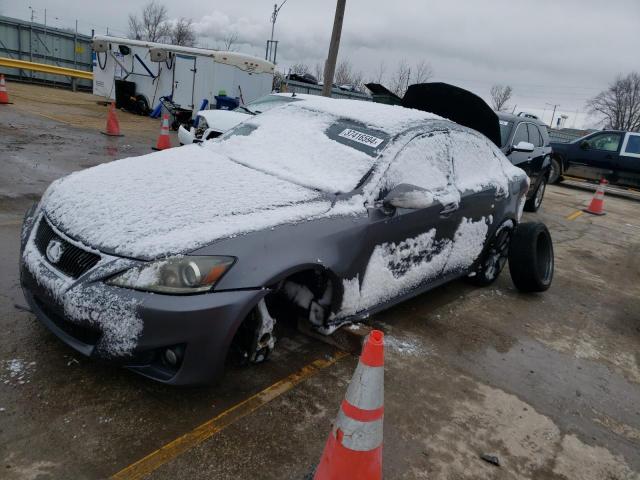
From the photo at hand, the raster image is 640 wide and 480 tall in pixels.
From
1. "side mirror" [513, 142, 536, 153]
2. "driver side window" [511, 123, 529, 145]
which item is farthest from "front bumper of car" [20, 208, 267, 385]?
"driver side window" [511, 123, 529, 145]

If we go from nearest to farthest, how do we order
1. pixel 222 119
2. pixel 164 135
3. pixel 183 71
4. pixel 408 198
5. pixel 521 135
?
pixel 408 198 < pixel 521 135 < pixel 222 119 < pixel 164 135 < pixel 183 71

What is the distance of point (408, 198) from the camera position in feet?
9.98

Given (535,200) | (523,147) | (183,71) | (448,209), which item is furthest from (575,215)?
(183,71)

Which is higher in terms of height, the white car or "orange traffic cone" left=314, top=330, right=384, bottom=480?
the white car

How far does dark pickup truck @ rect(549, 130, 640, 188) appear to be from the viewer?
13688mm

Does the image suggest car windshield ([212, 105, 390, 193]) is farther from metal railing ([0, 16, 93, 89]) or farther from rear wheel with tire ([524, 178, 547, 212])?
metal railing ([0, 16, 93, 89])

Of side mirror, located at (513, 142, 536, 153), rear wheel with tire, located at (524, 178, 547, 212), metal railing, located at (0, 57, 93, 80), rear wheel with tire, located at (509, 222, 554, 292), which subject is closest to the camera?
rear wheel with tire, located at (509, 222, 554, 292)

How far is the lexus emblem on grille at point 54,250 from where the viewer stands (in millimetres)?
2469

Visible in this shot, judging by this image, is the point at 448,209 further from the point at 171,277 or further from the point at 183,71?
the point at 183,71

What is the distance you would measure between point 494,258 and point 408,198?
2274 millimetres

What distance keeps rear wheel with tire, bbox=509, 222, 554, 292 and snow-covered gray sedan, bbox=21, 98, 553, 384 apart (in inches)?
18.2

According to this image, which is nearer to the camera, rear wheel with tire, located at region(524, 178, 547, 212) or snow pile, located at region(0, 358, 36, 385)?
snow pile, located at region(0, 358, 36, 385)

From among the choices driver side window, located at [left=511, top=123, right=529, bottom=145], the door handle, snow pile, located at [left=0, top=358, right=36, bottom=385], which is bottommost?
snow pile, located at [left=0, top=358, right=36, bottom=385]

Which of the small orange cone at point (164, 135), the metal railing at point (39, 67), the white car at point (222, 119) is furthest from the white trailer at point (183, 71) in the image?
the white car at point (222, 119)
